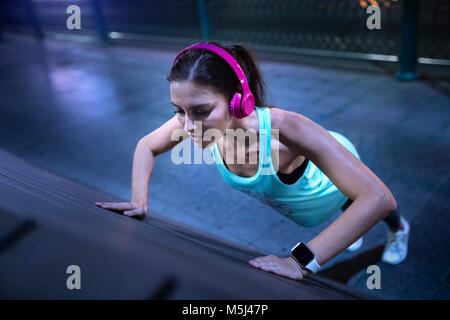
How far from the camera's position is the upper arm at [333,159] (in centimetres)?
Answer: 104

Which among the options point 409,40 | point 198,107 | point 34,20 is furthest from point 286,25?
point 198,107

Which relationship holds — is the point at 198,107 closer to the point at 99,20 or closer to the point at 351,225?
the point at 351,225

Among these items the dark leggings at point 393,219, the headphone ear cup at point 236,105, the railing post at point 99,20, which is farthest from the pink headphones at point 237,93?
the railing post at point 99,20

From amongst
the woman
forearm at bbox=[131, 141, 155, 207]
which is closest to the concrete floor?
the woman

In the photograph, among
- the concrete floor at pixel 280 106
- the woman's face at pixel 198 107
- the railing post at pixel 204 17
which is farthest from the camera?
the railing post at pixel 204 17

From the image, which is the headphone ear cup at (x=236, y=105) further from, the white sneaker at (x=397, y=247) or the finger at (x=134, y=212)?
the white sneaker at (x=397, y=247)

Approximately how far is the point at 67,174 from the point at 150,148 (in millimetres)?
1702

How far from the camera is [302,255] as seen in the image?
39.6 inches

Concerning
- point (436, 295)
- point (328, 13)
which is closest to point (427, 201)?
point (436, 295)

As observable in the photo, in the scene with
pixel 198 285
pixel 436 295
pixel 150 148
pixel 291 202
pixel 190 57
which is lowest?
pixel 436 295

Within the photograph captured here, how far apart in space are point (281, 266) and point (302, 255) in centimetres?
8

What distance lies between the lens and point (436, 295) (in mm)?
1612

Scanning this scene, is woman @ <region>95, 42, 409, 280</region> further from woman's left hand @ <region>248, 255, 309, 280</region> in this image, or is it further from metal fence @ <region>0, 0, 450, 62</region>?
metal fence @ <region>0, 0, 450, 62</region>

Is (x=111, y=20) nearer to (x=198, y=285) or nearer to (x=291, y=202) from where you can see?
(x=291, y=202)
